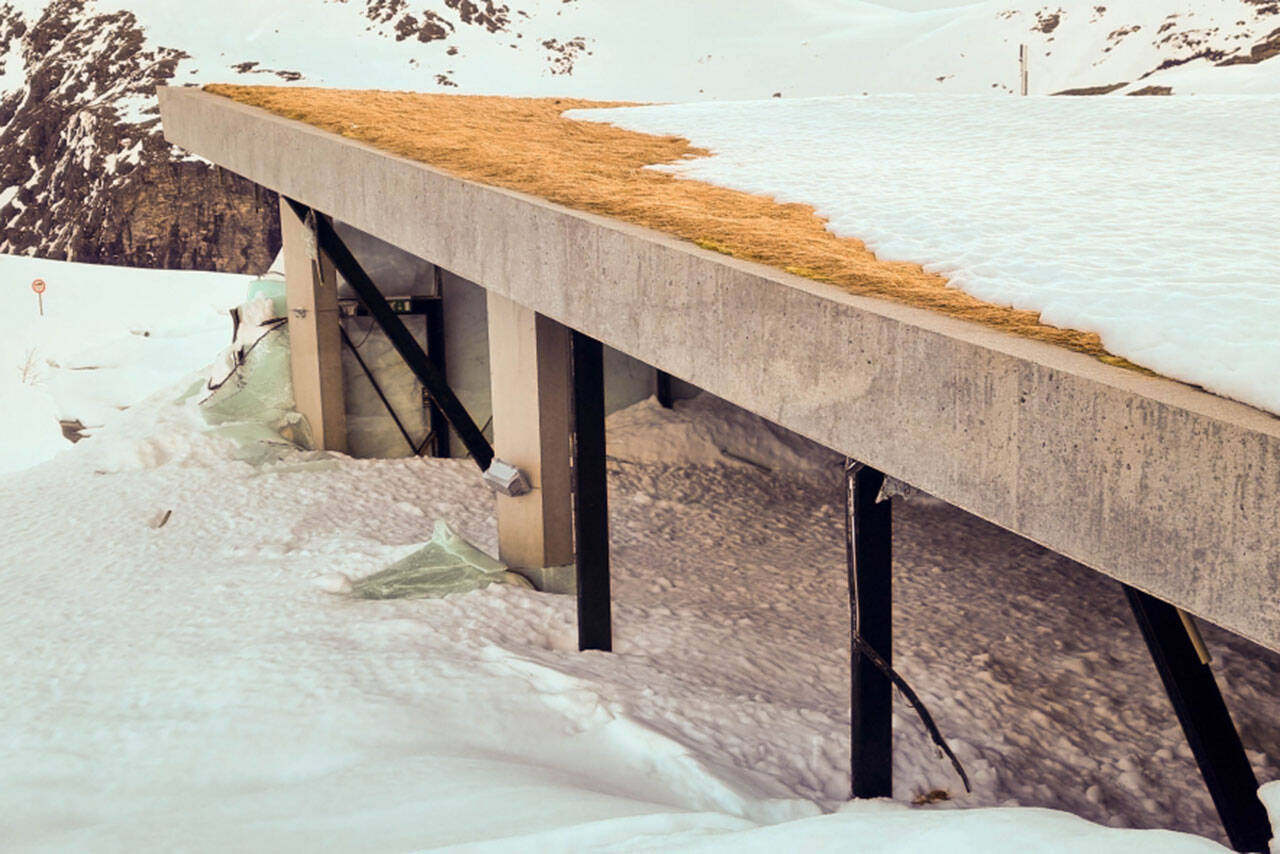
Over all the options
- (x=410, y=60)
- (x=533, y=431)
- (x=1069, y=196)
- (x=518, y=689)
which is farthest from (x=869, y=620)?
(x=410, y=60)

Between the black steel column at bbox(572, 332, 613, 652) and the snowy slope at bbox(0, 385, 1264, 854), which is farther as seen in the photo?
the black steel column at bbox(572, 332, 613, 652)

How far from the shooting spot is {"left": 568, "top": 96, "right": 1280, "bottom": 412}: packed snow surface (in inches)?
85.4

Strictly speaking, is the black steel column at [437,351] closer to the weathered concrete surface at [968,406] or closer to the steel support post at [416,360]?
the steel support post at [416,360]

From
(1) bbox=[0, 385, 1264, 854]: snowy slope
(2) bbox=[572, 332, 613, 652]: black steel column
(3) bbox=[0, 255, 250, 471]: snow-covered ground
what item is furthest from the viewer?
(3) bbox=[0, 255, 250, 471]: snow-covered ground

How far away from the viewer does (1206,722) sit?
8.93 ft

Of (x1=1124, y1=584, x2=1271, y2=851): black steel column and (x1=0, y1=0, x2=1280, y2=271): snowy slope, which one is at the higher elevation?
(x1=0, y1=0, x2=1280, y2=271): snowy slope

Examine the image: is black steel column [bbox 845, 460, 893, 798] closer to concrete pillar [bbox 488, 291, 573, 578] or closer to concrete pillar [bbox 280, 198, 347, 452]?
concrete pillar [bbox 488, 291, 573, 578]

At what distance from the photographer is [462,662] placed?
4.21 m

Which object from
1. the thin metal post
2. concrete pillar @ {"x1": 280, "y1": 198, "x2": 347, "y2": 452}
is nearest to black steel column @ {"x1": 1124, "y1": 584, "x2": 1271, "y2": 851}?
concrete pillar @ {"x1": 280, "y1": 198, "x2": 347, "y2": 452}

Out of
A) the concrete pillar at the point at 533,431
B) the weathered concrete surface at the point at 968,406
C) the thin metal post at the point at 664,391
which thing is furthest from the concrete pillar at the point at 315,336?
the weathered concrete surface at the point at 968,406

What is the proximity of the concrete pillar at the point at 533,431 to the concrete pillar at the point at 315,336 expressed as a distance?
2.63 m

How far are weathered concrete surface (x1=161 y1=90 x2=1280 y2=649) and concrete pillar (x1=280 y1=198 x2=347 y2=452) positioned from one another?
4.18 metres

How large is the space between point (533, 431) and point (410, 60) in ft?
84.0

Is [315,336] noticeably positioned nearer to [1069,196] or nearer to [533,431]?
[533,431]
